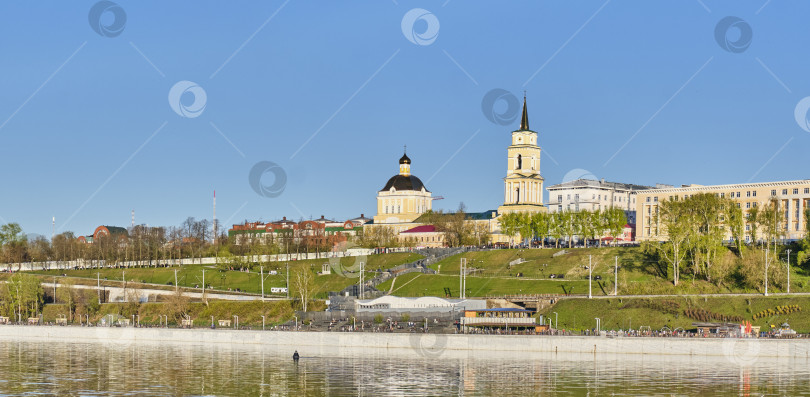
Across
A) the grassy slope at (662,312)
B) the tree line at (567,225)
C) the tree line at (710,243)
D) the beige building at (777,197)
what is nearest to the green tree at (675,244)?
the tree line at (710,243)

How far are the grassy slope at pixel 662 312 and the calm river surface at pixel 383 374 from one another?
1533 cm

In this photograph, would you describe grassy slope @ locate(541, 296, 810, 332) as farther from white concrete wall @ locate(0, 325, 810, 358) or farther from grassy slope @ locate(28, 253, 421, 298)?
grassy slope @ locate(28, 253, 421, 298)

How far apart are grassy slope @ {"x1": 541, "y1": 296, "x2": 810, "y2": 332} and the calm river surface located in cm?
1533

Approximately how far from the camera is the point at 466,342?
9588 centimetres

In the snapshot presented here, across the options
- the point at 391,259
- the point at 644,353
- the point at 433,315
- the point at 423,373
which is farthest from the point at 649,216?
the point at 423,373

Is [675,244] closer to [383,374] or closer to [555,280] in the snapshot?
[555,280]

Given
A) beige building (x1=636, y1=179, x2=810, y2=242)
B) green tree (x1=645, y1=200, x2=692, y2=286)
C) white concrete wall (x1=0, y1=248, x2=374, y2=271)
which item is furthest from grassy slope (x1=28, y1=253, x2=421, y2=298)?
beige building (x1=636, y1=179, x2=810, y2=242)

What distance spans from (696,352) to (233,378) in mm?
40985

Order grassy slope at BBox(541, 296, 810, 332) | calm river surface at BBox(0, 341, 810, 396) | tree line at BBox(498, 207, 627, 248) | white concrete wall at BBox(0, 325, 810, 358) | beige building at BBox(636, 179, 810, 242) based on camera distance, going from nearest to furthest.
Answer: calm river surface at BBox(0, 341, 810, 396) < white concrete wall at BBox(0, 325, 810, 358) < grassy slope at BBox(541, 296, 810, 332) < beige building at BBox(636, 179, 810, 242) < tree line at BBox(498, 207, 627, 248)

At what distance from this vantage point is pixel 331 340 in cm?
10094

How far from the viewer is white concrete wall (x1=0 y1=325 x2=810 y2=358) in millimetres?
86312

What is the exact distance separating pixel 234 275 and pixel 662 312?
82311 mm

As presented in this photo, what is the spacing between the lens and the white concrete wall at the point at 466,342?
283ft

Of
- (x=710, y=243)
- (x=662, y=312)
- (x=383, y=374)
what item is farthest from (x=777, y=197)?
(x=383, y=374)
